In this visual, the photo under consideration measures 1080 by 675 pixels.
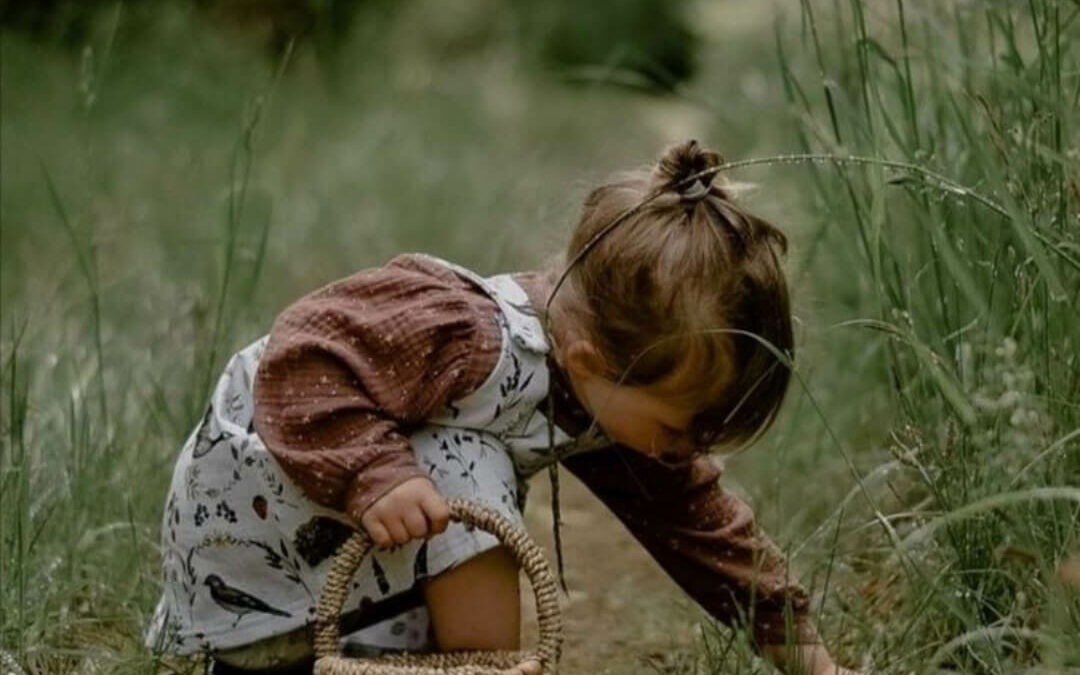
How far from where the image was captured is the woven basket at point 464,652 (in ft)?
7.52

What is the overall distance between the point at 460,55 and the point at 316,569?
8330 millimetres

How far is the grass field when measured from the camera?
239 cm

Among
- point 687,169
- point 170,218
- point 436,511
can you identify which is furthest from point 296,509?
point 170,218

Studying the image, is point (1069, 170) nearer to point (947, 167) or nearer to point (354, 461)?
point (947, 167)

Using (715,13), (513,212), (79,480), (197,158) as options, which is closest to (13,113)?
(197,158)

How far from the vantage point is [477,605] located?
2.46 metres

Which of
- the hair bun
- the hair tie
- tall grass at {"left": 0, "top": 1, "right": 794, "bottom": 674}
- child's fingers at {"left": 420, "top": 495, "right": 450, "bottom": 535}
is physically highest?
the hair bun

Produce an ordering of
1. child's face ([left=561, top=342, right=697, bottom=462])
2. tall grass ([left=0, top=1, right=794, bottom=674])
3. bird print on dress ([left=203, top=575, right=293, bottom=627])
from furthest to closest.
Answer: tall grass ([left=0, top=1, right=794, bottom=674])
bird print on dress ([left=203, top=575, right=293, bottom=627])
child's face ([left=561, top=342, right=697, bottom=462])

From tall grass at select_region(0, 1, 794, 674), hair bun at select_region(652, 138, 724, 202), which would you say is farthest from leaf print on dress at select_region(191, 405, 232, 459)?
hair bun at select_region(652, 138, 724, 202)

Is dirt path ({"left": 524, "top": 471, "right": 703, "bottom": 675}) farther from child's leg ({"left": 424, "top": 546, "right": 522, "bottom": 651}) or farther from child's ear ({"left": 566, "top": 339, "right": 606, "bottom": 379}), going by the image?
child's ear ({"left": 566, "top": 339, "right": 606, "bottom": 379})

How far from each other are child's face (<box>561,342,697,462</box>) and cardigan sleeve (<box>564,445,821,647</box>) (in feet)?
0.44

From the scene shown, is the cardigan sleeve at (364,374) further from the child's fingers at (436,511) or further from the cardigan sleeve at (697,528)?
the cardigan sleeve at (697,528)

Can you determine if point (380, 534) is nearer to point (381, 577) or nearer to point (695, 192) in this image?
point (381, 577)

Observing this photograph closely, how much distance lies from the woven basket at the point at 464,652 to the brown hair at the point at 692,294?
9.0 inches
